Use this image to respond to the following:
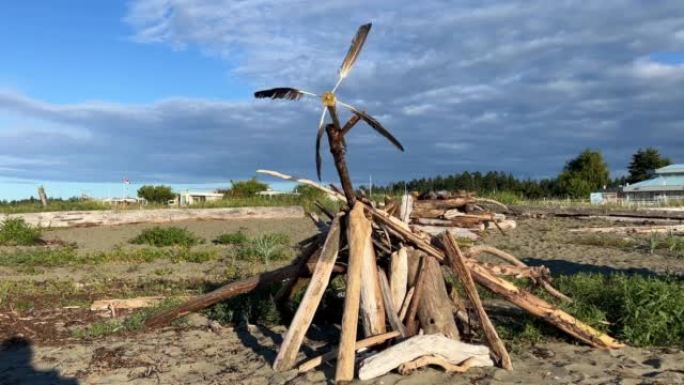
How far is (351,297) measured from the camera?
18.2 feet

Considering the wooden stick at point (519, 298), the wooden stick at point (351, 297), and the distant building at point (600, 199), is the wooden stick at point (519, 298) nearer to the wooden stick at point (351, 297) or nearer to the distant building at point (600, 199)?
the wooden stick at point (351, 297)

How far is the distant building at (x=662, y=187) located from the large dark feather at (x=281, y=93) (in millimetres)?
47115

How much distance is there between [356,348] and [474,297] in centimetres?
111

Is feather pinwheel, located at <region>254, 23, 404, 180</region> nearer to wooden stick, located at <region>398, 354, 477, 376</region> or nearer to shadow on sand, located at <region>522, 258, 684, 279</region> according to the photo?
wooden stick, located at <region>398, 354, 477, 376</region>

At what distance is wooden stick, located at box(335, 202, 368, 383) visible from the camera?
5.18 metres

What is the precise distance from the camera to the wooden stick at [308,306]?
18.4 feet

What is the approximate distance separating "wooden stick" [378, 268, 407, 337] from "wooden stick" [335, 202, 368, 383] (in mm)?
272

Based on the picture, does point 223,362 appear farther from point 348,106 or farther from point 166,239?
point 166,239

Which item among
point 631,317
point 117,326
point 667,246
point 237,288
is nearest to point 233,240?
point 117,326

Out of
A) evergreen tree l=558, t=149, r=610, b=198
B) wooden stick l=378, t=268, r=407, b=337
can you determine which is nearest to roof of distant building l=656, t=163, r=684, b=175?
evergreen tree l=558, t=149, r=610, b=198

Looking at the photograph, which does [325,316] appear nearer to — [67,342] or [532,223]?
[67,342]

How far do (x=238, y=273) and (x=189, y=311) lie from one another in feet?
12.9

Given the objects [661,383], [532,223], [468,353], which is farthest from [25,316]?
[532,223]

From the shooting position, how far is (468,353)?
5461 mm
